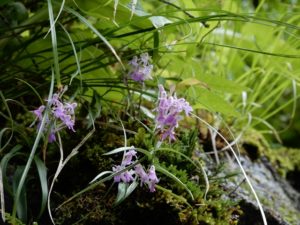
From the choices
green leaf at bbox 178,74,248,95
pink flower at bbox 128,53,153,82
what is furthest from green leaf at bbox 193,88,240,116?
pink flower at bbox 128,53,153,82

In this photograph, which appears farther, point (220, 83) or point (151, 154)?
point (220, 83)

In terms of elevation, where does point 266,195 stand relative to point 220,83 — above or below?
below

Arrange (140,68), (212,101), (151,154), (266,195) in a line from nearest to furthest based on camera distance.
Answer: (151,154)
(140,68)
(212,101)
(266,195)

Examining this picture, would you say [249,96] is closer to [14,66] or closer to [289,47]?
[289,47]

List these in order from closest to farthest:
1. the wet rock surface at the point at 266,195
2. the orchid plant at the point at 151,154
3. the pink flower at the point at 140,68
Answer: the orchid plant at the point at 151,154, the pink flower at the point at 140,68, the wet rock surface at the point at 266,195

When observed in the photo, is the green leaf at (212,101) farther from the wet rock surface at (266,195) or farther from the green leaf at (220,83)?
the wet rock surface at (266,195)

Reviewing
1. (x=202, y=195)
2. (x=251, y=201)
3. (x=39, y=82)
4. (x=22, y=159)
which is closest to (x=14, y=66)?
(x=39, y=82)

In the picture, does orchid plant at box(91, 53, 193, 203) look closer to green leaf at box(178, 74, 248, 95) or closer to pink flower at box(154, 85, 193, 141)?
pink flower at box(154, 85, 193, 141)

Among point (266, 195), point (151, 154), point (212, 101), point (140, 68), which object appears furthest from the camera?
point (266, 195)

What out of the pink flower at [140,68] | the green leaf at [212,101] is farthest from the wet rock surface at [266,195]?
the pink flower at [140,68]

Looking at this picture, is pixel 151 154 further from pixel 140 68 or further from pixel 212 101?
pixel 212 101

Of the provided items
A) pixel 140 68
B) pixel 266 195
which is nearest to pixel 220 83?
pixel 140 68

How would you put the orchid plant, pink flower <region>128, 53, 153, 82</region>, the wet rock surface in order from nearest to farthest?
the orchid plant, pink flower <region>128, 53, 153, 82</region>, the wet rock surface
